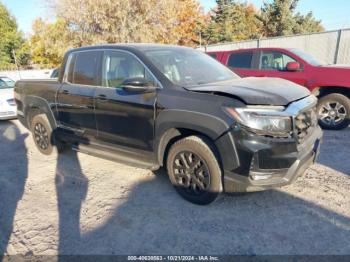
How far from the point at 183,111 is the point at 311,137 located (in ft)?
4.94

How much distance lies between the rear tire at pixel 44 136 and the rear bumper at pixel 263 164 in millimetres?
3416

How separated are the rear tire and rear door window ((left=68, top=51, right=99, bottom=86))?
1124 millimetres

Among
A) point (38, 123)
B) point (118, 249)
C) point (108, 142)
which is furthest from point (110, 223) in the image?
point (38, 123)

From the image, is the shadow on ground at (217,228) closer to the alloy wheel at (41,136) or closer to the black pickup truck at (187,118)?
the black pickup truck at (187,118)

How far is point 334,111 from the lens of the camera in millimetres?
5938

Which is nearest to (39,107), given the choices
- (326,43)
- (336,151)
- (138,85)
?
(138,85)

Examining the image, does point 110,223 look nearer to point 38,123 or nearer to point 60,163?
point 60,163

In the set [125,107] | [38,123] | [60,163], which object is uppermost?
[125,107]

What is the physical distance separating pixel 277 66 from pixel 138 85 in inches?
184

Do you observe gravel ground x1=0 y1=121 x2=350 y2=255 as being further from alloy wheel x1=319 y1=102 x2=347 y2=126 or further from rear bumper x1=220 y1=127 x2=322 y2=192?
alloy wheel x1=319 y1=102 x2=347 y2=126

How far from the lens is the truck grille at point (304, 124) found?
115 inches

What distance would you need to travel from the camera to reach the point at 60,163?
4.86m

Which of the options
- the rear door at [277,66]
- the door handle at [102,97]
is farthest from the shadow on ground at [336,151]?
the door handle at [102,97]

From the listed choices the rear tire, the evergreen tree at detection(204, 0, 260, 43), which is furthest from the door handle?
the evergreen tree at detection(204, 0, 260, 43)
